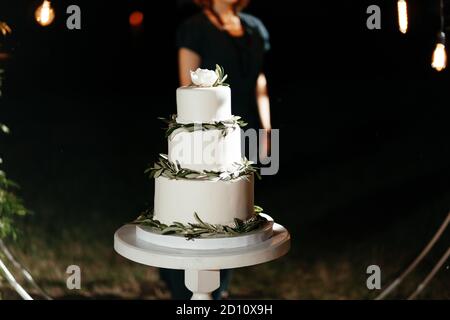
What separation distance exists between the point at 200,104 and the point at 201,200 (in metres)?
0.32

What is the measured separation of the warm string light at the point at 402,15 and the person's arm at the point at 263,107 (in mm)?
793

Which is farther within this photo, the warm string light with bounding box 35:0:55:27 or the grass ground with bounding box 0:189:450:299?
the grass ground with bounding box 0:189:450:299

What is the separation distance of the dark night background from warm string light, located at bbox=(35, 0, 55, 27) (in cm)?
4

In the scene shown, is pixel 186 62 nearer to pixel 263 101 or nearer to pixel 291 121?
pixel 263 101

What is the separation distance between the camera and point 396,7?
3.71 m

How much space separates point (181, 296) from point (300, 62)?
1446 millimetres

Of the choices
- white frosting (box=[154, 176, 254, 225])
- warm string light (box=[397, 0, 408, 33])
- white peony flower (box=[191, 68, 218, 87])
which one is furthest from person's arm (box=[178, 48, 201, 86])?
white frosting (box=[154, 176, 254, 225])

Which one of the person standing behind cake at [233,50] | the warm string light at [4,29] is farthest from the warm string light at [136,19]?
the warm string light at [4,29]

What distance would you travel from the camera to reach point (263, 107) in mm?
3725

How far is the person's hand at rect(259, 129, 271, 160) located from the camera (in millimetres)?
3725

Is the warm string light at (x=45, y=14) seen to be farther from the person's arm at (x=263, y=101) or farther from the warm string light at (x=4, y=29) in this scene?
the person's arm at (x=263, y=101)

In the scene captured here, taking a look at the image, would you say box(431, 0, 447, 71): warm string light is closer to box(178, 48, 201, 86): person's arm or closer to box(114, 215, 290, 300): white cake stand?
box(178, 48, 201, 86): person's arm

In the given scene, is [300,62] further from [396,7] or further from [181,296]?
[181,296]
